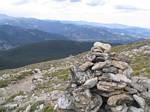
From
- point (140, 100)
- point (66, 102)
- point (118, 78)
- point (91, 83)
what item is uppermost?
point (118, 78)

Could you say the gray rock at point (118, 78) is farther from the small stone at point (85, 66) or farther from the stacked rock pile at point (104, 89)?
the small stone at point (85, 66)

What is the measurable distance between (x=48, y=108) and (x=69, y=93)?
6.12 meters

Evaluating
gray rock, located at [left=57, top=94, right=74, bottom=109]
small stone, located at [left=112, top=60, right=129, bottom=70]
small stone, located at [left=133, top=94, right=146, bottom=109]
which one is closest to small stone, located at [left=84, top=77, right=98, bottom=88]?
gray rock, located at [left=57, top=94, right=74, bottom=109]

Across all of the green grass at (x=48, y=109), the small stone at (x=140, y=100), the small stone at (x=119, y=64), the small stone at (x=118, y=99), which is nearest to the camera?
the small stone at (x=118, y=99)

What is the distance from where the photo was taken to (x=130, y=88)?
31094mm

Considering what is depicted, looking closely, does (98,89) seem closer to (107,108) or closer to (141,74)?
(107,108)

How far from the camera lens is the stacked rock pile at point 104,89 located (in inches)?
1198

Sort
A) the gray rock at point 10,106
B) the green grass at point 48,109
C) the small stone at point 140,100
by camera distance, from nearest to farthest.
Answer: the small stone at point 140,100, the green grass at point 48,109, the gray rock at point 10,106

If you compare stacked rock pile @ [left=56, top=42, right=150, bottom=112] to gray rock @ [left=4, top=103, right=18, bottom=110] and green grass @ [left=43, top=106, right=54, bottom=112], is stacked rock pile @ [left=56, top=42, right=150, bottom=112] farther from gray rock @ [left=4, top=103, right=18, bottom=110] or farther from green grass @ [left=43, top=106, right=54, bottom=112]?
gray rock @ [left=4, top=103, right=18, bottom=110]

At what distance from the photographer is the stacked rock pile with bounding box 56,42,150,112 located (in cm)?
3042

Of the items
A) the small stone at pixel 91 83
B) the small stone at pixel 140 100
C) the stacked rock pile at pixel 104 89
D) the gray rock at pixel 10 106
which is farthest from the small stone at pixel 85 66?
the gray rock at pixel 10 106

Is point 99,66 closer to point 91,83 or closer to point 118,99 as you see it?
point 91,83

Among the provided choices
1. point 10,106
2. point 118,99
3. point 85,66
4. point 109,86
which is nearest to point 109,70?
point 109,86

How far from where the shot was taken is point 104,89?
30281 mm
